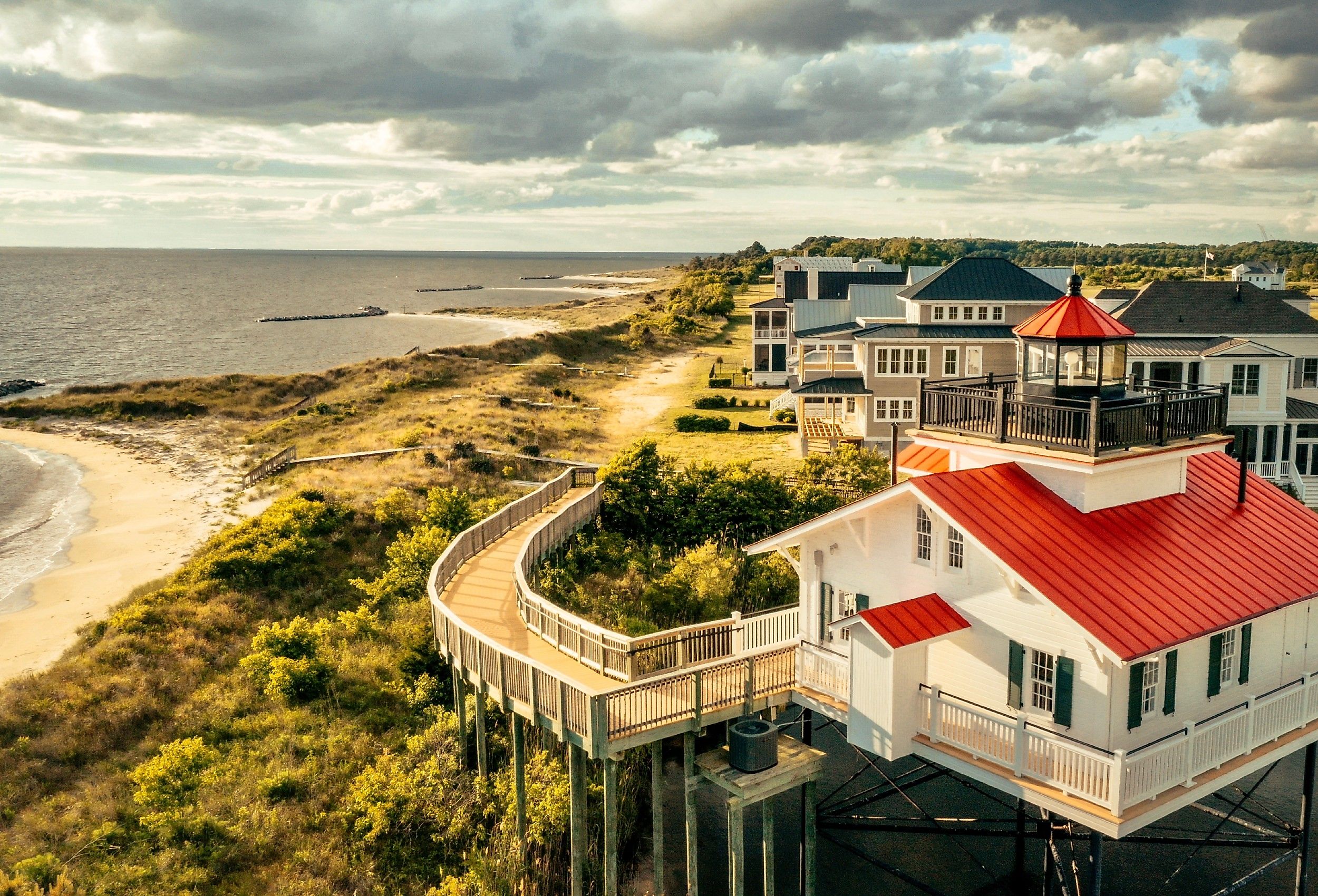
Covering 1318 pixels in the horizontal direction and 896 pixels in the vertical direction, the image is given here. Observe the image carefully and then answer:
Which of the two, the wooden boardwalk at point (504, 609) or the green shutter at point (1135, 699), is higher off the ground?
the green shutter at point (1135, 699)

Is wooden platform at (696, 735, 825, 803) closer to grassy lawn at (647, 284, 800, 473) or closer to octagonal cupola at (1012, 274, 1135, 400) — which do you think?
octagonal cupola at (1012, 274, 1135, 400)

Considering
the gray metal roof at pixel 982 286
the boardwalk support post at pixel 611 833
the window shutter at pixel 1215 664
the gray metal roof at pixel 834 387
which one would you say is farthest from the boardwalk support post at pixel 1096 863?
the gray metal roof at pixel 982 286

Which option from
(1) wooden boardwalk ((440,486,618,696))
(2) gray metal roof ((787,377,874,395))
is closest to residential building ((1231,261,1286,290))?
(2) gray metal roof ((787,377,874,395))

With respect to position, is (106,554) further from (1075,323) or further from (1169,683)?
(1169,683)

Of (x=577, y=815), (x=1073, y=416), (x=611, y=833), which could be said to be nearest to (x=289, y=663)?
(x=577, y=815)

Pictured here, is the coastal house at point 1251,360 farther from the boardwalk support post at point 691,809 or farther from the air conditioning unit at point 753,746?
the boardwalk support post at point 691,809
